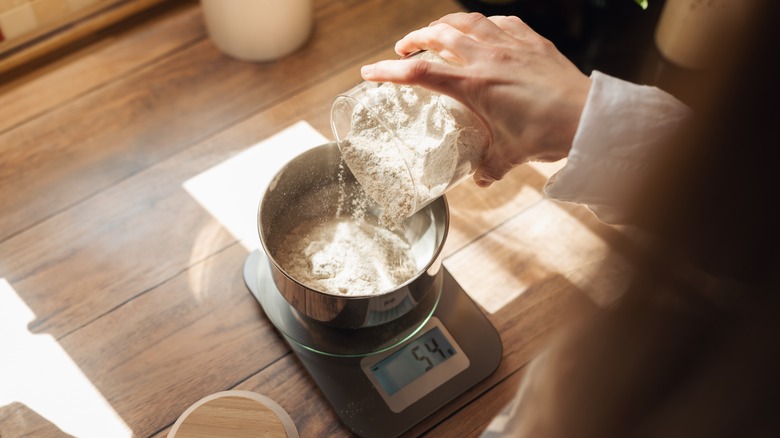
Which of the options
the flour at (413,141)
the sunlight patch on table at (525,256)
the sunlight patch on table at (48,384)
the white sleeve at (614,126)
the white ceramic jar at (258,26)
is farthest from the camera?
the white ceramic jar at (258,26)

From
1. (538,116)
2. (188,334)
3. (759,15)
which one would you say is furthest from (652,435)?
(188,334)

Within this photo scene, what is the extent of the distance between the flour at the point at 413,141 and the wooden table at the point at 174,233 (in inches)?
8.5

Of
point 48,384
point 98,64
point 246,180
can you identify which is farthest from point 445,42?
point 98,64

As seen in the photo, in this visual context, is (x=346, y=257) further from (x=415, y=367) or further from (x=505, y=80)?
(x=505, y=80)

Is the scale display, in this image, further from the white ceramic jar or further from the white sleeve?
the white ceramic jar

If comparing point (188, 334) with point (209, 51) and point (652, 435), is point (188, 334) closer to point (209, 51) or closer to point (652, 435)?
point (209, 51)

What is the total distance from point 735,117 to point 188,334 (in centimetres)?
82

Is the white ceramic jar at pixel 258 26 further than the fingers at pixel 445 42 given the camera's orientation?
Yes

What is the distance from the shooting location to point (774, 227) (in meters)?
0.21

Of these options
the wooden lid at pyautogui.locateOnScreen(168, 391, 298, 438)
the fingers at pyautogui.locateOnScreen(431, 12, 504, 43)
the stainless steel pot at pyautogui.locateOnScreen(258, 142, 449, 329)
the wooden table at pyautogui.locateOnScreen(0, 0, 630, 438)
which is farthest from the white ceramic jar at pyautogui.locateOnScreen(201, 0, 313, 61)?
the wooden lid at pyautogui.locateOnScreen(168, 391, 298, 438)

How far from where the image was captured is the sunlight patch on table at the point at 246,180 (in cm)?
101

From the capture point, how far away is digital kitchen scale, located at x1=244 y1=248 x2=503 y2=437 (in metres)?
0.84

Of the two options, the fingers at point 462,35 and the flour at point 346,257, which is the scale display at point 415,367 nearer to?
the flour at point 346,257

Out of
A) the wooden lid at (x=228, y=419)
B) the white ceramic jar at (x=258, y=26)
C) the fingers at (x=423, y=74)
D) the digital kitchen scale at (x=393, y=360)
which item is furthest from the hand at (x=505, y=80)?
the white ceramic jar at (x=258, y=26)
